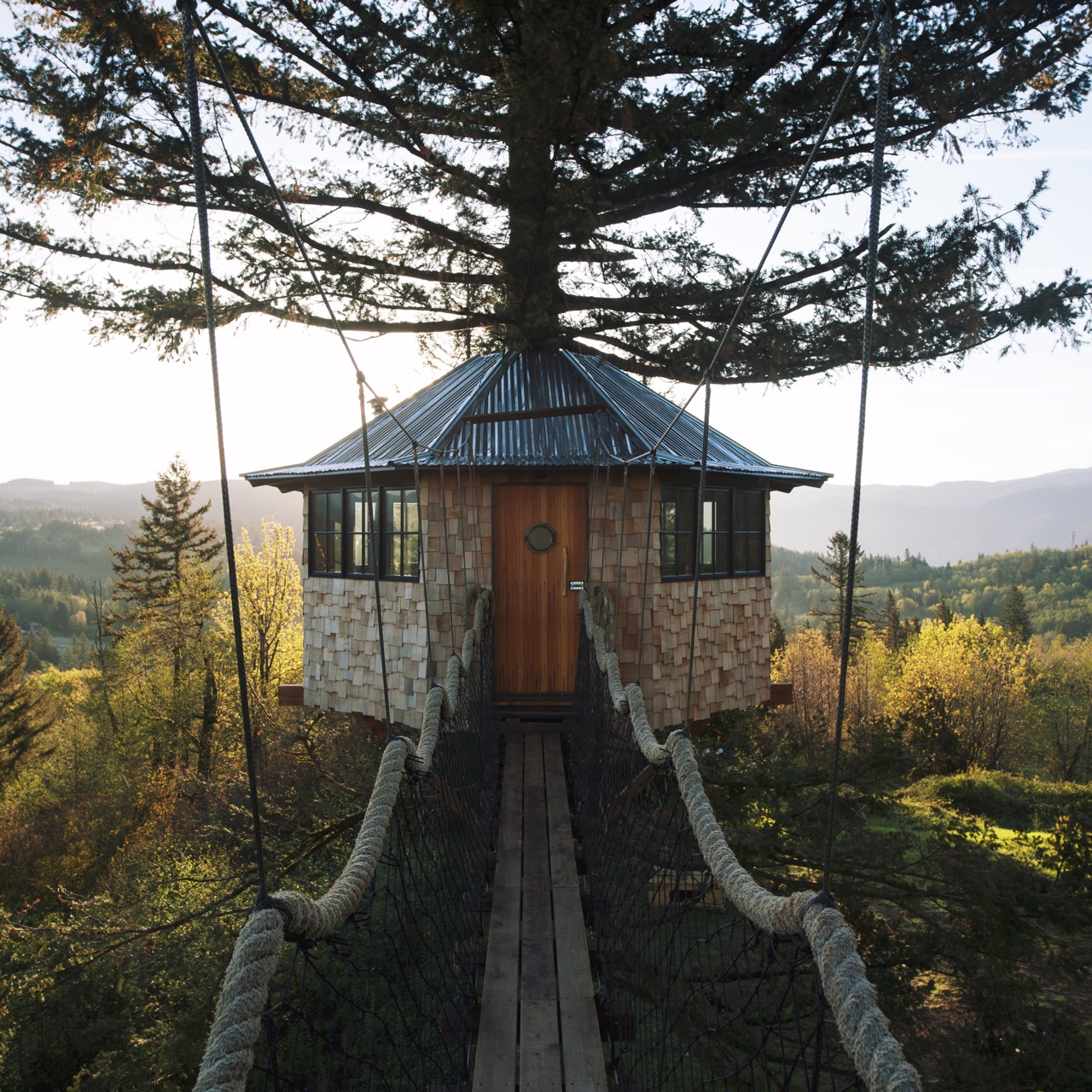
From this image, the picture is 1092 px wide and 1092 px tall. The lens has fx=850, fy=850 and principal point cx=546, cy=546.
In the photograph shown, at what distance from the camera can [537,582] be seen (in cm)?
798

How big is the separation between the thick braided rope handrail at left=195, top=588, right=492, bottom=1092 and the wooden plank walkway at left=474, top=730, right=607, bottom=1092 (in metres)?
1.08

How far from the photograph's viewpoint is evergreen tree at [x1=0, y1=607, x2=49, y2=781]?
29.4 m

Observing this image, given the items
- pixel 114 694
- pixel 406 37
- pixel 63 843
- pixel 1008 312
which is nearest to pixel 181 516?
pixel 114 694

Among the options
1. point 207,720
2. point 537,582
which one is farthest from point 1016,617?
point 537,582

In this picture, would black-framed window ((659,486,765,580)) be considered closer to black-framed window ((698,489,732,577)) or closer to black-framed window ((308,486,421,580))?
black-framed window ((698,489,732,577))

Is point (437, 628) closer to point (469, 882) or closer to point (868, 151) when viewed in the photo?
point (469, 882)

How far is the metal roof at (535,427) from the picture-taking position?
7.50 m

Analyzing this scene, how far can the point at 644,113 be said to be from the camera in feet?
24.3

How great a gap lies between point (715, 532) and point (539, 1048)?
18.9 feet

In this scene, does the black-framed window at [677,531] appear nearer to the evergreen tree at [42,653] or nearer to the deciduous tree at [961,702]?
the deciduous tree at [961,702]

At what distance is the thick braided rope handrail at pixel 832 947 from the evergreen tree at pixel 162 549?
29573 millimetres

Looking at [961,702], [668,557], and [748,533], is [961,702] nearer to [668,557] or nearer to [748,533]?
[748,533]

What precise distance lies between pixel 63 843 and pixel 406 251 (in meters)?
24.1

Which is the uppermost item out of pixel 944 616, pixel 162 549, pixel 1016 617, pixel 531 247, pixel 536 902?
pixel 531 247
